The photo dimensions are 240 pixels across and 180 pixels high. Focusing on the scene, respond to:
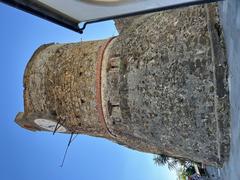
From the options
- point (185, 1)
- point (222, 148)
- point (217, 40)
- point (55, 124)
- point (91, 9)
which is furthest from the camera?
point (55, 124)

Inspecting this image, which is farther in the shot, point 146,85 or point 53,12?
point 146,85

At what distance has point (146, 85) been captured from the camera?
5.90 m

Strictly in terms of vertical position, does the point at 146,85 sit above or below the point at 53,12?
below

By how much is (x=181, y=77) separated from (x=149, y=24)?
142 centimetres

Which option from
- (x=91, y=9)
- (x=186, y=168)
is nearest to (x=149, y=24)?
(x=91, y=9)

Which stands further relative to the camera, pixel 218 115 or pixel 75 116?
pixel 75 116

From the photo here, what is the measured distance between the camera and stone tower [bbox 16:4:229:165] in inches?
199

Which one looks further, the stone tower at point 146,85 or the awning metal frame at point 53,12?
the stone tower at point 146,85

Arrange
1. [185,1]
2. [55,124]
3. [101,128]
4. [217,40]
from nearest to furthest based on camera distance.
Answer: [185,1] → [217,40] → [101,128] → [55,124]

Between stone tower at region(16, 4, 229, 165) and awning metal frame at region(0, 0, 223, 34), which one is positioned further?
stone tower at region(16, 4, 229, 165)

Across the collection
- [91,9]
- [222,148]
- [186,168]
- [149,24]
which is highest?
[149,24]

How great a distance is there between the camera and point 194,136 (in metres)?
5.57

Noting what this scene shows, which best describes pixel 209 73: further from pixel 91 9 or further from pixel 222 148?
pixel 91 9

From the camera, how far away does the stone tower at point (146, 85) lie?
5047 mm
